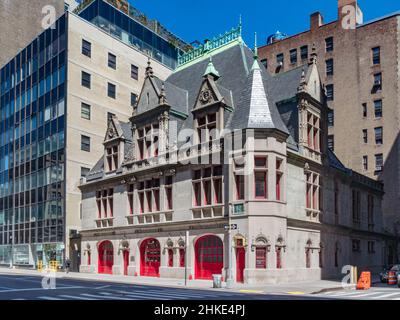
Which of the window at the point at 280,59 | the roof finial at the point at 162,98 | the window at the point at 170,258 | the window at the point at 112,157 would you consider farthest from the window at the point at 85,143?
the window at the point at 280,59

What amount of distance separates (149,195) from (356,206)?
2047 cm

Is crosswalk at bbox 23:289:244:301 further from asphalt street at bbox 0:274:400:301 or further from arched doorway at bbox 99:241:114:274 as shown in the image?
arched doorway at bbox 99:241:114:274

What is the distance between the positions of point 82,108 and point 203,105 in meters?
25.8

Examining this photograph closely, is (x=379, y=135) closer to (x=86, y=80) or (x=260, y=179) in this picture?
(x=260, y=179)

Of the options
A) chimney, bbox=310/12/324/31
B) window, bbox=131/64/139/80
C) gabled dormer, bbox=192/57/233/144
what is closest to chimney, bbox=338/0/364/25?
chimney, bbox=310/12/324/31

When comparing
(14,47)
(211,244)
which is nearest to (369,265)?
(211,244)

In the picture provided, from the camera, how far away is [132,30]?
70.1 meters

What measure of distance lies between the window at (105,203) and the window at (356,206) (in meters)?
23.1

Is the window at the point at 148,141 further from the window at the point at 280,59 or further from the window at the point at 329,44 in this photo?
the window at the point at 280,59

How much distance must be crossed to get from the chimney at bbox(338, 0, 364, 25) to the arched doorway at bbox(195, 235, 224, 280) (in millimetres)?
49123

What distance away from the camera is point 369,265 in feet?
160

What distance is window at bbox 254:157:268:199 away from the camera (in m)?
33.7

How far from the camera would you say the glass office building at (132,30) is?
216 feet

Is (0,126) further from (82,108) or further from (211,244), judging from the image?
(211,244)
